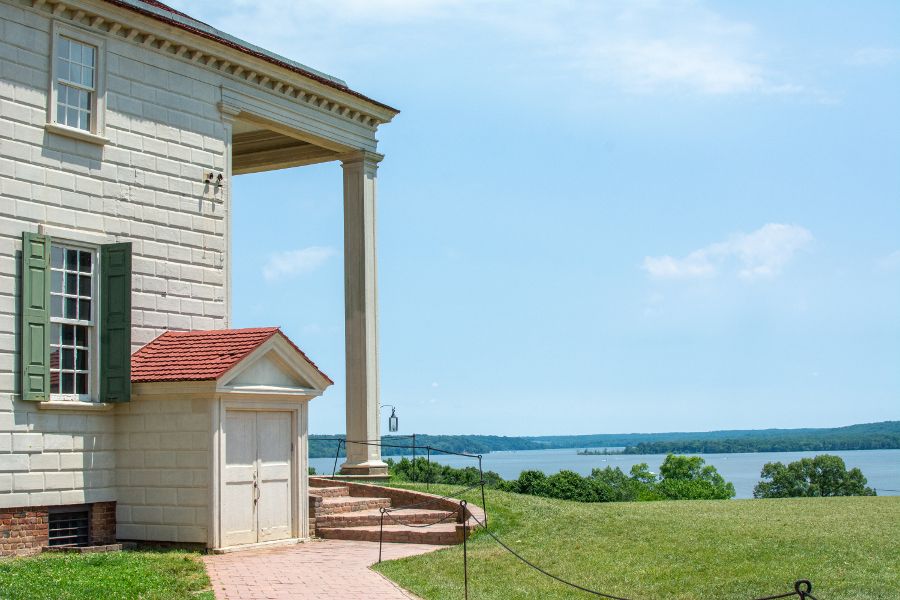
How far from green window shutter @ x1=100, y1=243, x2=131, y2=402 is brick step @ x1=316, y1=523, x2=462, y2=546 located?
13.8 feet

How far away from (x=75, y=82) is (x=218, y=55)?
3157mm

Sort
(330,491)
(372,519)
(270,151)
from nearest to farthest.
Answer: (372,519), (330,491), (270,151)

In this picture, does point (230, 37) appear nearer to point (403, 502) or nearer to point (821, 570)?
point (403, 502)

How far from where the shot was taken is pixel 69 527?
58.8 feet

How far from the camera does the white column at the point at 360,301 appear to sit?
79.8 ft

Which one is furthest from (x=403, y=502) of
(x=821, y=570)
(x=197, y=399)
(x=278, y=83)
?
(x=821, y=570)

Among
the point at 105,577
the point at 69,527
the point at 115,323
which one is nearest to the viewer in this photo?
the point at 105,577

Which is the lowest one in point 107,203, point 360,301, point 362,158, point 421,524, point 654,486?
point 654,486

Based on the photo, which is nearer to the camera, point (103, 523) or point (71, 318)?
point (71, 318)

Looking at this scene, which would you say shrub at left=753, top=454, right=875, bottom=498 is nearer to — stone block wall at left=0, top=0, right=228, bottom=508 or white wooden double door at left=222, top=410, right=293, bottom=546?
white wooden double door at left=222, top=410, right=293, bottom=546

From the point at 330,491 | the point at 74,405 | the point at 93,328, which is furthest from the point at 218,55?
the point at 330,491

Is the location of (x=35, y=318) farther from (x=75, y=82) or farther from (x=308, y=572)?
(x=308, y=572)

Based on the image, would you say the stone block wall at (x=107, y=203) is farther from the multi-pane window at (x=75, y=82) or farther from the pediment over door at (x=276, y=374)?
the pediment over door at (x=276, y=374)

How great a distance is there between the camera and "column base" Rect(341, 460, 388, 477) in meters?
23.8
